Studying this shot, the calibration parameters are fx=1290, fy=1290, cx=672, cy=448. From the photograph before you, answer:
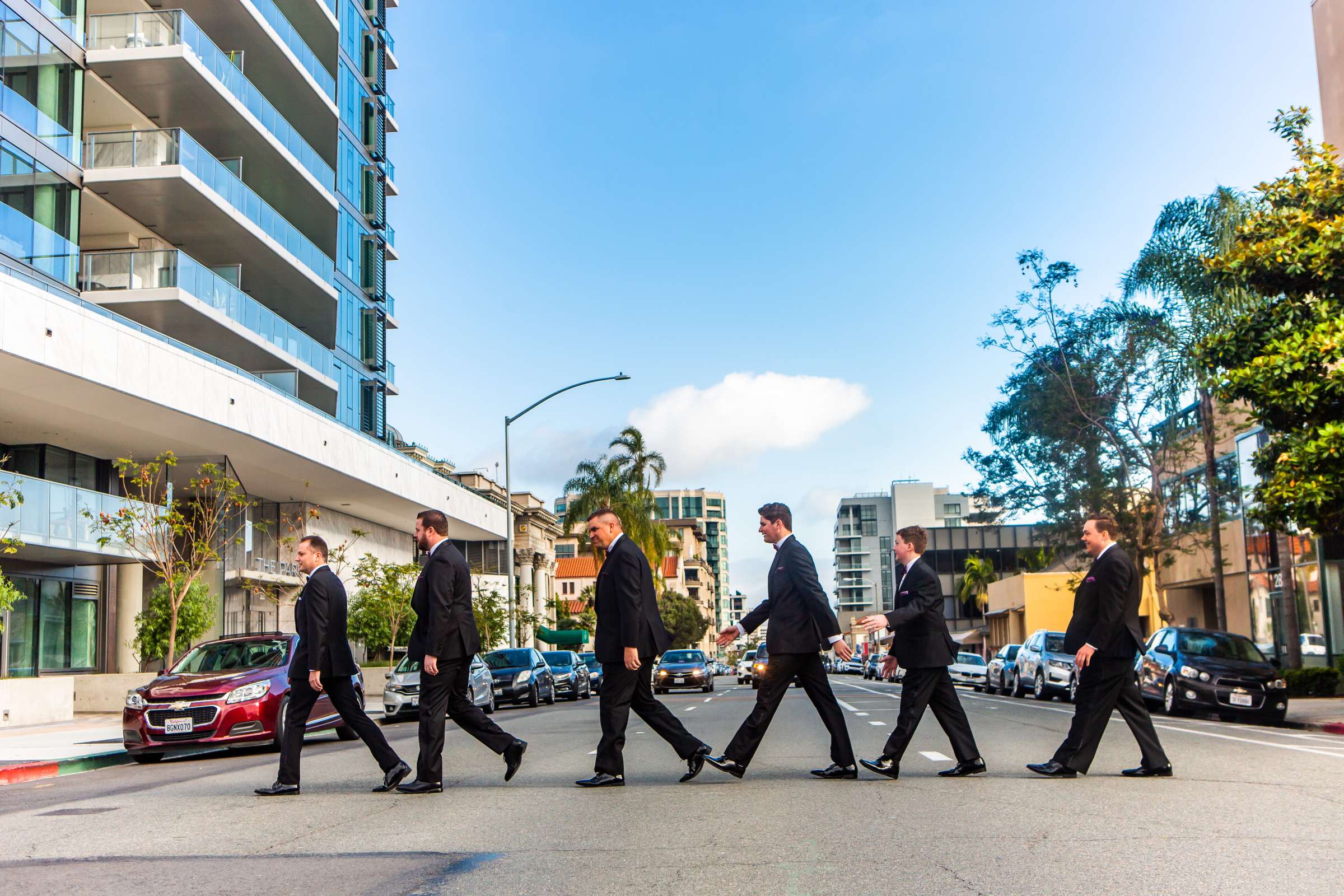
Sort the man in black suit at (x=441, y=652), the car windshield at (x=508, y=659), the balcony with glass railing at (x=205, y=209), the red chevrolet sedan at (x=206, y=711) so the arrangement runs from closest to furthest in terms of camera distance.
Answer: the man in black suit at (x=441, y=652), the red chevrolet sedan at (x=206, y=711), the balcony with glass railing at (x=205, y=209), the car windshield at (x=508, y=659)

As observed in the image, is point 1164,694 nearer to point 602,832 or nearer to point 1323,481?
point 1323,481

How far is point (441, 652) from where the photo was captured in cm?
915

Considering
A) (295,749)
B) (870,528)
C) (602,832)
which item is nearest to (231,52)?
(295,749)

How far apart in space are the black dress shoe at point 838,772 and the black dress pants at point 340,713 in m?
3.22

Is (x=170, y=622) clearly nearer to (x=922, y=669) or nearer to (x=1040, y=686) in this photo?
(x=1040, y=686)

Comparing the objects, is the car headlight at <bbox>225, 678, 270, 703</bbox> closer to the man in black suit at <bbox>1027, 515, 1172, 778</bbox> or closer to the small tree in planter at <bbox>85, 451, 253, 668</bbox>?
the small tree in planter at <bbox>85, 451, 253, 668</bbox>

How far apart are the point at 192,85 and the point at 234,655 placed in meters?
21.0

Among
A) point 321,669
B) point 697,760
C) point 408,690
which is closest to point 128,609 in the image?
point 408,690

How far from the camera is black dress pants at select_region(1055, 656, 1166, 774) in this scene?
944 cm

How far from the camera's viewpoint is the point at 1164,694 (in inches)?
848

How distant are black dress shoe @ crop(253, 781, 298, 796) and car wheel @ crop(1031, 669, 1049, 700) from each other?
2191cm

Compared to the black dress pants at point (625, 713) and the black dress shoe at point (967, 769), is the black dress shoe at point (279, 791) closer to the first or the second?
the black dress pants at point (625, 713)

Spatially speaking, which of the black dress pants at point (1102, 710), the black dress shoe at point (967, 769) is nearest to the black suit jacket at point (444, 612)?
the black dress shoe at point (967, 769)

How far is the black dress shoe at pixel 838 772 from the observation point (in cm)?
974
